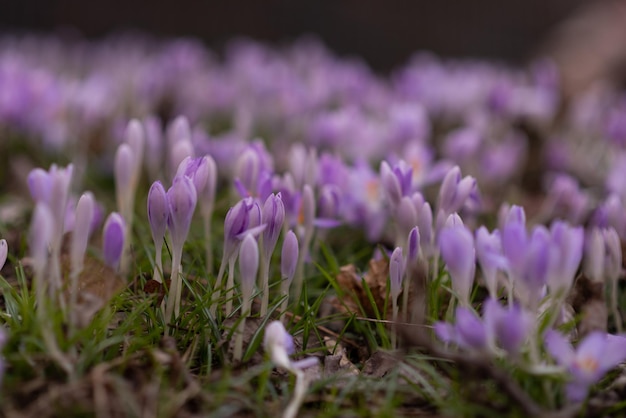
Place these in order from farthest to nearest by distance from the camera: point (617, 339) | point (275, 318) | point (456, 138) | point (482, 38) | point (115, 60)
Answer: point (482, 38) → point (115, 60) → point (456, 138) → point (275, 318) → point (617, 339)

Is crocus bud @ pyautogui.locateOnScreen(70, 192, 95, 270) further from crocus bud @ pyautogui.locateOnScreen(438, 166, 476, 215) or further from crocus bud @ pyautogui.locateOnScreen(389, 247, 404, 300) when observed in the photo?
crocus bud @ pyautogui.locateOnScreen(438, 166, 476, 215)

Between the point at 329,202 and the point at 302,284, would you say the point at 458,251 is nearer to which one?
the point at 302,284

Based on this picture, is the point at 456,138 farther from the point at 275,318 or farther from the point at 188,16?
the point at 188,16

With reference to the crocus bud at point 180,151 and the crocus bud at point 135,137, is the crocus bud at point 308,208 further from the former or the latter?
the crocus bud at point 135,137

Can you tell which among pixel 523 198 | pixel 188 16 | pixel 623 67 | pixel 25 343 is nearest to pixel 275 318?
pixel 25 343

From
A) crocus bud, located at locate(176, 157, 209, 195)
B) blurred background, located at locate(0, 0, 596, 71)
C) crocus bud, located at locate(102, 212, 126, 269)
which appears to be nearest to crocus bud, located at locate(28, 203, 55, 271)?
crocus bud, located at locate(102, 212, 126, 269)

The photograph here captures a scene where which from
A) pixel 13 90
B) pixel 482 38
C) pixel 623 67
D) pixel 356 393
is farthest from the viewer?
pixel 482 38

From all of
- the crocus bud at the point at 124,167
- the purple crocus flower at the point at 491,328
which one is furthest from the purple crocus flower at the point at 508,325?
the crocus bud at the point at 124,167

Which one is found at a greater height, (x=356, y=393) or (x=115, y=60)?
(x=115, y=60)
